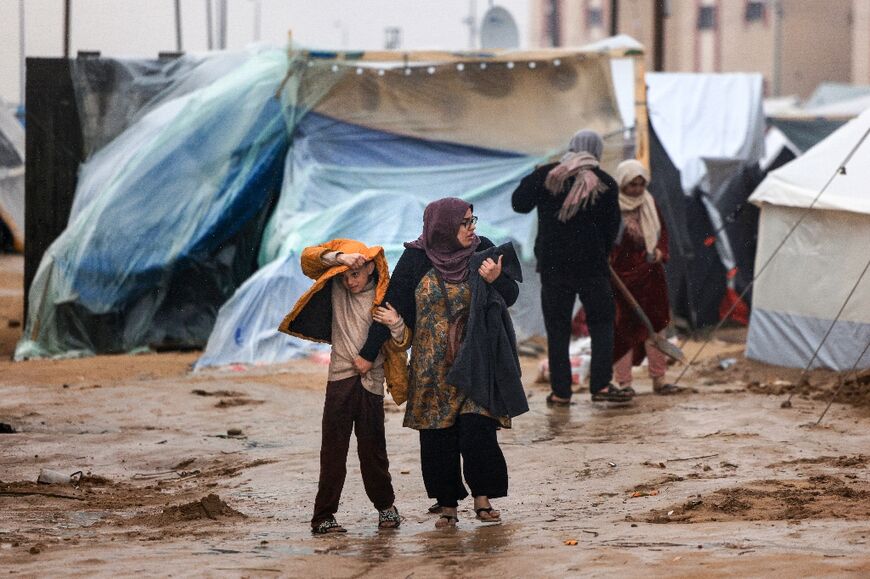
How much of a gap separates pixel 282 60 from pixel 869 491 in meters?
9.56

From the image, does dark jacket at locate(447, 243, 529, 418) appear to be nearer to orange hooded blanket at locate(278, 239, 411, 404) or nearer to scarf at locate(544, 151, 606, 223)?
orange hooded blanket at locate(278, 239, 411, 404)

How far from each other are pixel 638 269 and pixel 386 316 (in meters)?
4.30

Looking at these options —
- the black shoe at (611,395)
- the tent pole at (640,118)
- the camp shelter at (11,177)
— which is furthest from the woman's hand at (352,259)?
the camp shelter at (11,177)

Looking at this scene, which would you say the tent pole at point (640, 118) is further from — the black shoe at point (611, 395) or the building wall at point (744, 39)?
the building wall at point (744, 39)

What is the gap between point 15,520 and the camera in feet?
19.4

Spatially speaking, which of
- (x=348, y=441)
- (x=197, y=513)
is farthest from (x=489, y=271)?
(x=197, y=513)

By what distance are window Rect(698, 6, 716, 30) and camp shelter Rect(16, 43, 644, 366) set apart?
4330 centimetres

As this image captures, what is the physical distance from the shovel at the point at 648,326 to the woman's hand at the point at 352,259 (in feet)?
13.3

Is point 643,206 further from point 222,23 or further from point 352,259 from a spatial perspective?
point 222,23

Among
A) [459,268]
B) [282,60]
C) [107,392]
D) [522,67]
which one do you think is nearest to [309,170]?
[282,60]

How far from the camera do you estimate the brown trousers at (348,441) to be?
572 centimetres

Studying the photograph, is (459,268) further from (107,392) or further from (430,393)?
(107,392)

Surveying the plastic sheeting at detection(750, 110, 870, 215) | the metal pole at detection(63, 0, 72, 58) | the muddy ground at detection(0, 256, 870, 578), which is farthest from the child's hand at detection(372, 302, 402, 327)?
the metal pole at detection(63, 0, 72, 58)

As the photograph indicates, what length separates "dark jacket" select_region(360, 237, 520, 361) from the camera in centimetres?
568
